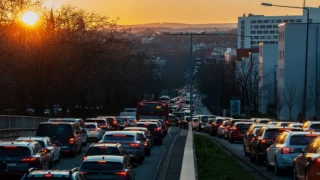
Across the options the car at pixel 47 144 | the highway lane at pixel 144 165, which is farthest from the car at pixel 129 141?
the car at pixel 47 144

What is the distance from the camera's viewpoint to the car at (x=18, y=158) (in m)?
24.3

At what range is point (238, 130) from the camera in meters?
52.2

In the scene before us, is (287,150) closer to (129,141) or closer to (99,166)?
(99,166)

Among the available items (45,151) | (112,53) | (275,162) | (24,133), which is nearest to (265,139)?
(275,162)

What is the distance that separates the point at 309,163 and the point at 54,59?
51.2 m

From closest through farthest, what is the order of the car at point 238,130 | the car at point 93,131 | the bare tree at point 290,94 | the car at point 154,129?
the car at point 154,129 → the car at point 93,131 → the car at point 238,130 → the bare tree at point 290,94

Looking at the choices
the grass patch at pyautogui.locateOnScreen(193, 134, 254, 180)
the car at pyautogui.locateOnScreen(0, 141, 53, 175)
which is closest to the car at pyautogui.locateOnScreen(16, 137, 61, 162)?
the car at pyautogui.locateOnScreen(0, 141, 53, 175)

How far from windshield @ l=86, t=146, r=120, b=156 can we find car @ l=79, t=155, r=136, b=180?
10.7ft

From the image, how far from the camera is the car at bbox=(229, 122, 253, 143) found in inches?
2034

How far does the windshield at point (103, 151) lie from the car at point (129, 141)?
7.43 m

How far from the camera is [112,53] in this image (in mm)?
85312

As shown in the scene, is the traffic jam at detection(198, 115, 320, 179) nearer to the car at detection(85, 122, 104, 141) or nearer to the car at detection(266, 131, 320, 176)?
the car at detection(266, 131, 320, 176)

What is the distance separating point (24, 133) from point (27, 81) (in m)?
17.5

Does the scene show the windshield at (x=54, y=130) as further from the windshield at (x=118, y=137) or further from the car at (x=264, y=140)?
the car at (x=264, y=140)
